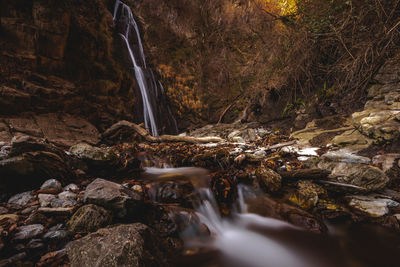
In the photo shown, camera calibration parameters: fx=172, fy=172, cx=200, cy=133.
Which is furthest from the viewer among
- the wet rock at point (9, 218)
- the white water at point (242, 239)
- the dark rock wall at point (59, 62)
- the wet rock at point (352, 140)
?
the dark rock wall at point (59, 62)

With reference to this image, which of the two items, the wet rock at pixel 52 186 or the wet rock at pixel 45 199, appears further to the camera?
the wet rock at pixel 52 186

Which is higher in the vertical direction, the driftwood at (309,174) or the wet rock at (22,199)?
the wet rock at (22,199)

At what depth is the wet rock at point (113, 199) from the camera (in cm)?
158

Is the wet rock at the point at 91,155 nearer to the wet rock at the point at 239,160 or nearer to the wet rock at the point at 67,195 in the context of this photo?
the wet rock at the point at 67,195

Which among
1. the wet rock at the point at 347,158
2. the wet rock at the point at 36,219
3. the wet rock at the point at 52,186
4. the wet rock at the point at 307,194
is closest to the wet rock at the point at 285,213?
the wet rock at the point at 307,194

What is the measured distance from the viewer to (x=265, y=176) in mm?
2551

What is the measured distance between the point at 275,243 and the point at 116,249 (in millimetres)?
1728

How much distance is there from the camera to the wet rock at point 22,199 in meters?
1.70

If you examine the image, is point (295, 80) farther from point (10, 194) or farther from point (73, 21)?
point (73, 21)

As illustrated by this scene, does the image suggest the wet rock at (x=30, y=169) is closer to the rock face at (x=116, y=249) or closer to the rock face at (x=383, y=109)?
the rock face at (x=116, y=249)

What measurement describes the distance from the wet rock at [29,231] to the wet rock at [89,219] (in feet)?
0.65

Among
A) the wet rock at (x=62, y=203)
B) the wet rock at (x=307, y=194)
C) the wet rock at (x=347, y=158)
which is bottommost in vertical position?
the wet rock at (x=307, y=194)

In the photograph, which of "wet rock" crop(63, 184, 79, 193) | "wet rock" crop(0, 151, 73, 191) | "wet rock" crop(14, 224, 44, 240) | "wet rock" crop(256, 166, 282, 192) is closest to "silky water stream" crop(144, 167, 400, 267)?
"wet rock" crop(256, 166, 282, 192)

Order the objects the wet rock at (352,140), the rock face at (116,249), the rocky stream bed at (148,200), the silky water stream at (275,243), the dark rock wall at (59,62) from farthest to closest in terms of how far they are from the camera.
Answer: the dark rock wall at (59,62) → the wet rock at (352,140) → the silky water stream at (275,243) → the rocky stream bed at (148,200) → the rock face at (116,249)
